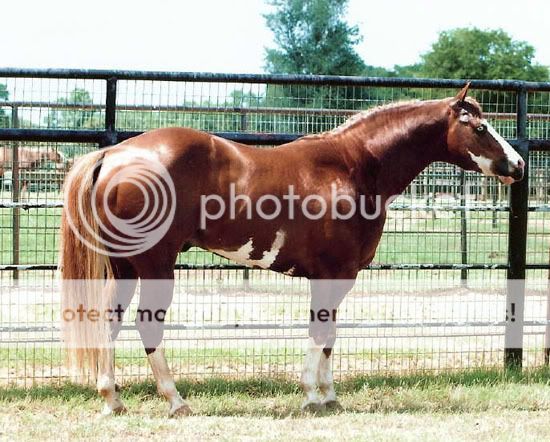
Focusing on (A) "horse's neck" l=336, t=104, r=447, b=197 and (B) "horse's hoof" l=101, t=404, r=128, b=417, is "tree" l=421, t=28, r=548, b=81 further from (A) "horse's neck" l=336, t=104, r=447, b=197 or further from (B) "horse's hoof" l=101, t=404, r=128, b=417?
(B) "horse's hoof" l=101, t=404, r=128, b=417

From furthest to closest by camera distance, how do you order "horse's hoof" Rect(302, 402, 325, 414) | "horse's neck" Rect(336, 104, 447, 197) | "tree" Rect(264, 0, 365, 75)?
"tree" Rect(264, 0, 365, 75) → "horse's neck" Rect(336, 104, 447, 197) → "horse's hoof" Rect(302, 402, 325, 414)

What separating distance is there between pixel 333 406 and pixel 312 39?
60.4 m

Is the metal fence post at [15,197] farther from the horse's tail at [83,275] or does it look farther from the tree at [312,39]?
the tree at [312,39]

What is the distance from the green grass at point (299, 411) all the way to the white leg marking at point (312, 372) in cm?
14

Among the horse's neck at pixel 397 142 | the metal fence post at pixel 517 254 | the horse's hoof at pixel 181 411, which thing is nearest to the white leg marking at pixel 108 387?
the horse's hoof at pixel 181 411

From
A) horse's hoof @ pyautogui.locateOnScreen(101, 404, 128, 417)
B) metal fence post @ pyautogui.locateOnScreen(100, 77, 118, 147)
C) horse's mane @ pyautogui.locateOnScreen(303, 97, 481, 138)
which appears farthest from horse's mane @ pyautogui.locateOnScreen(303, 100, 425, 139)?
horse's hoof @ pyautogui.locateOnScreen(101, 404, 128, 417)

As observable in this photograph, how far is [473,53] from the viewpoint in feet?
219

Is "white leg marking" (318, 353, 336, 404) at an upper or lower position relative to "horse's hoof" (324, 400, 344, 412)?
upper

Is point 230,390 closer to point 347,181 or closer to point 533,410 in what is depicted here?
point 347,181

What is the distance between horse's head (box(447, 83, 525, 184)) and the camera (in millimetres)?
5508

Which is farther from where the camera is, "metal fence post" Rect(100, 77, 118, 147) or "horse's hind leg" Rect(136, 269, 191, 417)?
"metal fence post" Rect(100, 77, 118, 147)

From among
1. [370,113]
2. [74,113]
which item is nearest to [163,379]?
[74,113]

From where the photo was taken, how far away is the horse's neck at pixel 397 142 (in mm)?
5652

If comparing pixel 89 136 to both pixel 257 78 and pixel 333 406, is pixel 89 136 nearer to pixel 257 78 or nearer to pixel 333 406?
pixel 257 78
